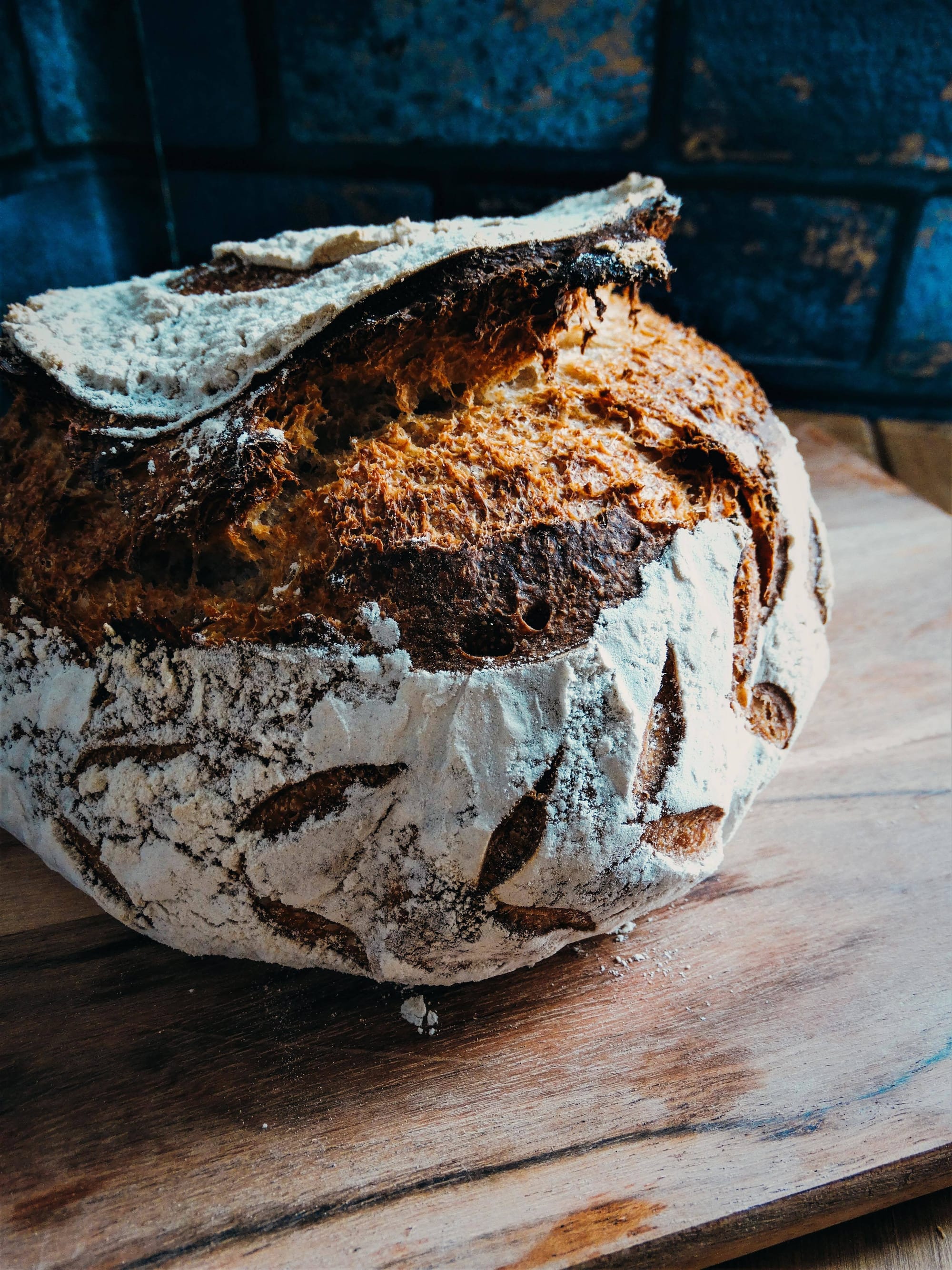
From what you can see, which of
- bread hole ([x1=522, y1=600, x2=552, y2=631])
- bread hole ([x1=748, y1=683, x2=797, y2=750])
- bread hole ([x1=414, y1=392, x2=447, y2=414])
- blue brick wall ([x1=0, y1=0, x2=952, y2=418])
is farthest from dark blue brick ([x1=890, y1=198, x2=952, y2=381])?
bread hole ([x1=522, y1=600, x2=552, y2=631])

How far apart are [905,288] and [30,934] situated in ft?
6.35

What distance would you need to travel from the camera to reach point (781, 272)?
1.92 m

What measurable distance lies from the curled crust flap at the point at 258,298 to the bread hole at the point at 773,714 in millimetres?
466

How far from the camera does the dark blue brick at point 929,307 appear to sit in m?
1.84

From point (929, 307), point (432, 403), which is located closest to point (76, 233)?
point (432, 403)

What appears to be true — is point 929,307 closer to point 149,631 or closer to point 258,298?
point 258,298

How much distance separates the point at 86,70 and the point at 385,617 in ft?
4.37

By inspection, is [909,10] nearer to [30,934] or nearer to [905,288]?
[905,288]

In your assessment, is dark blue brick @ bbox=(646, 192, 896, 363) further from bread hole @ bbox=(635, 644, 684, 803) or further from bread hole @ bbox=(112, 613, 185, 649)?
bread hole @ bbox=(112, 613, 185, 649)

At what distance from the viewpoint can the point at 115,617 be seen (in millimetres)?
891

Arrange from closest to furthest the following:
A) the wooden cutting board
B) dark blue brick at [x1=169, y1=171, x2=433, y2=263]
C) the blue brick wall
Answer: the wooden cutting board, the blue brick wall, dark blue brick at [x1=169, y1=171, x2=433, y2=263]

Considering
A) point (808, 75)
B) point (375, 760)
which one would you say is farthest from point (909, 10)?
point (375, 760)

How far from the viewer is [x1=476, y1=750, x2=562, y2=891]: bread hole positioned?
83 centimetres

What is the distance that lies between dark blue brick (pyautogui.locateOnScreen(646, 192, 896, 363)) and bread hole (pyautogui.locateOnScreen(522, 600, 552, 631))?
134 cm
